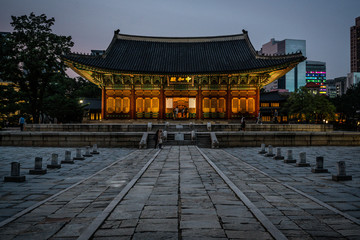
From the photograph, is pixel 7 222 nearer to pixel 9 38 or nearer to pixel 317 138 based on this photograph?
pixel 317 138

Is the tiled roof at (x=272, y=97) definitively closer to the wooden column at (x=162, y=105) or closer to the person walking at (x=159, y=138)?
the wooden column at (x=162, y=105)

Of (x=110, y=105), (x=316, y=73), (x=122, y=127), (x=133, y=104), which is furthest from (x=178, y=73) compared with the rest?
(x=316, y=73)

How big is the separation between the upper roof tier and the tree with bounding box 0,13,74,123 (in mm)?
3393

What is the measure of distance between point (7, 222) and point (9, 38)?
995 inches

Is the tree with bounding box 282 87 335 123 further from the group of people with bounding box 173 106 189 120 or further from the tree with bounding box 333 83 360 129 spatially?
the group of people with bounding box 173 106 189 120

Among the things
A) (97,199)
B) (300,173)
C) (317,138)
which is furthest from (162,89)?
(97,199)

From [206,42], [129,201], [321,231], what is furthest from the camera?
[206,42]

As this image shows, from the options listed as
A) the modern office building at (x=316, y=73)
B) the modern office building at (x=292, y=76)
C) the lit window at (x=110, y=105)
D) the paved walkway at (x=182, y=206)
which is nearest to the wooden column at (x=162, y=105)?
the lit window at (x=110, y=105)

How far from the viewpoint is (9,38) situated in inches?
894

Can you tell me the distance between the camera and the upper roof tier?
23688mm

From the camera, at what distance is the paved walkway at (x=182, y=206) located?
3.44m

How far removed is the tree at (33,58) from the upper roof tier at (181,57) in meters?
3.39

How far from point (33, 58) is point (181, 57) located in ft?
50.6

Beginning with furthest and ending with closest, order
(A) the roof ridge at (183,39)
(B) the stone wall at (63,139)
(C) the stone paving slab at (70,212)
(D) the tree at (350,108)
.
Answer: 1. (D) the tree at (350,108)
2. (A) the roof ridge at (183,39)
3. (B) the stone wall at (63,139)
4. (C) the stone paving slab at (70,212)
